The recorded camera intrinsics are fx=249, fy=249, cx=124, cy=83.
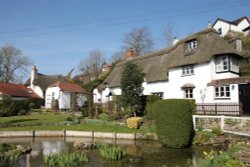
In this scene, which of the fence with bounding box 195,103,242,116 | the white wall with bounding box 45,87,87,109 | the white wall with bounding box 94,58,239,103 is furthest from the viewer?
the white wall with bounding box 45,87,87,109

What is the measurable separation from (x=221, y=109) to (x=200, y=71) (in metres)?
5.71

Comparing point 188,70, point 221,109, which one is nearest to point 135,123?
point 221,109

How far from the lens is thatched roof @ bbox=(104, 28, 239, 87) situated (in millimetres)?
27091

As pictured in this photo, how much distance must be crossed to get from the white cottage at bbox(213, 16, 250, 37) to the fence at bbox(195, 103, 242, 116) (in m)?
40.6

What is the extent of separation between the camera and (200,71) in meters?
27.6

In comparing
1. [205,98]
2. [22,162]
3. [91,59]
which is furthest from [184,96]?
[91,59]

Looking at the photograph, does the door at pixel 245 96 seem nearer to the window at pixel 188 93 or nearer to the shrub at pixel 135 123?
the window at pixel 188 93

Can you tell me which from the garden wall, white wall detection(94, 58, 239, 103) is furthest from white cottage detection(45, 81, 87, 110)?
the garden wall

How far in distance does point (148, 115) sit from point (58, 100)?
23615mm

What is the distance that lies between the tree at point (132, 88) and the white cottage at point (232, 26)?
40345 millimetres

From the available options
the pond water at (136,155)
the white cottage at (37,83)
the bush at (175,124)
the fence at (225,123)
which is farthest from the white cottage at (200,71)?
the white cottage at (37,83)

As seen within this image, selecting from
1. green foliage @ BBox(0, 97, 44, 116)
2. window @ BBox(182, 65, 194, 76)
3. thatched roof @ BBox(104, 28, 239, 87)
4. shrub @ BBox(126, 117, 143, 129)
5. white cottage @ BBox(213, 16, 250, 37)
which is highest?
white cottage @ BBox(213, 16, 250, 37)

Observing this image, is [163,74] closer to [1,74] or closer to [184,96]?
[184,96]

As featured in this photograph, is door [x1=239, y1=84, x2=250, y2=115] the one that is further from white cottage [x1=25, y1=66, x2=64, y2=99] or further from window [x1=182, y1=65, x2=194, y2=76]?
white cottage [x1=25, y1=66, x2=64, y2=99]
